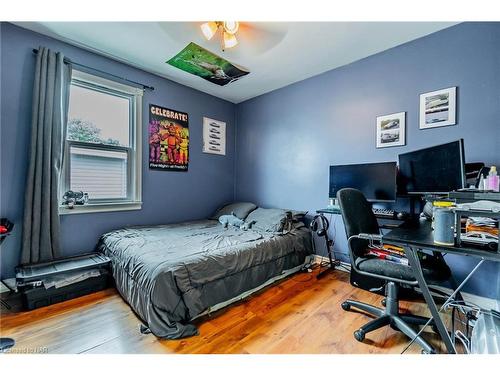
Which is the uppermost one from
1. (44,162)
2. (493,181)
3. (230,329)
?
(44,162)

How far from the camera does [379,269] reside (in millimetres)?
1460

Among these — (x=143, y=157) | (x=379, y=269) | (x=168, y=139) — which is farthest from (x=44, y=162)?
(x=379, y=269)

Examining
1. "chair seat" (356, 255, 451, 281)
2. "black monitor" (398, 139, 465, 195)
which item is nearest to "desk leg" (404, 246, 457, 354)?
"chair seat" (356, 255, 451, 281)

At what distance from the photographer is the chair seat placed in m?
1.38

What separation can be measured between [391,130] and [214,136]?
253 cm

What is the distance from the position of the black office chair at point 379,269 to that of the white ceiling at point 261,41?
61.7 inches

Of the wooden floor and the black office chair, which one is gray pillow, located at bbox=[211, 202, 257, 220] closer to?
the wooden floor

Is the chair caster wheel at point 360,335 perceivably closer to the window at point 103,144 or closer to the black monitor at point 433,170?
the black monitor at point 433,170

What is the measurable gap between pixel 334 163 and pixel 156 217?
8.21 feet

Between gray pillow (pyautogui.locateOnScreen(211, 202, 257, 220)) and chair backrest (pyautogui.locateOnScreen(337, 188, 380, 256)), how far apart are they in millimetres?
1781

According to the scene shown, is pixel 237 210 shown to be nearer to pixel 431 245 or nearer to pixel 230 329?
pixel 230 329

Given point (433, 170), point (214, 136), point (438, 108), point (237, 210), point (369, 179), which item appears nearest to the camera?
point (433, 170)
